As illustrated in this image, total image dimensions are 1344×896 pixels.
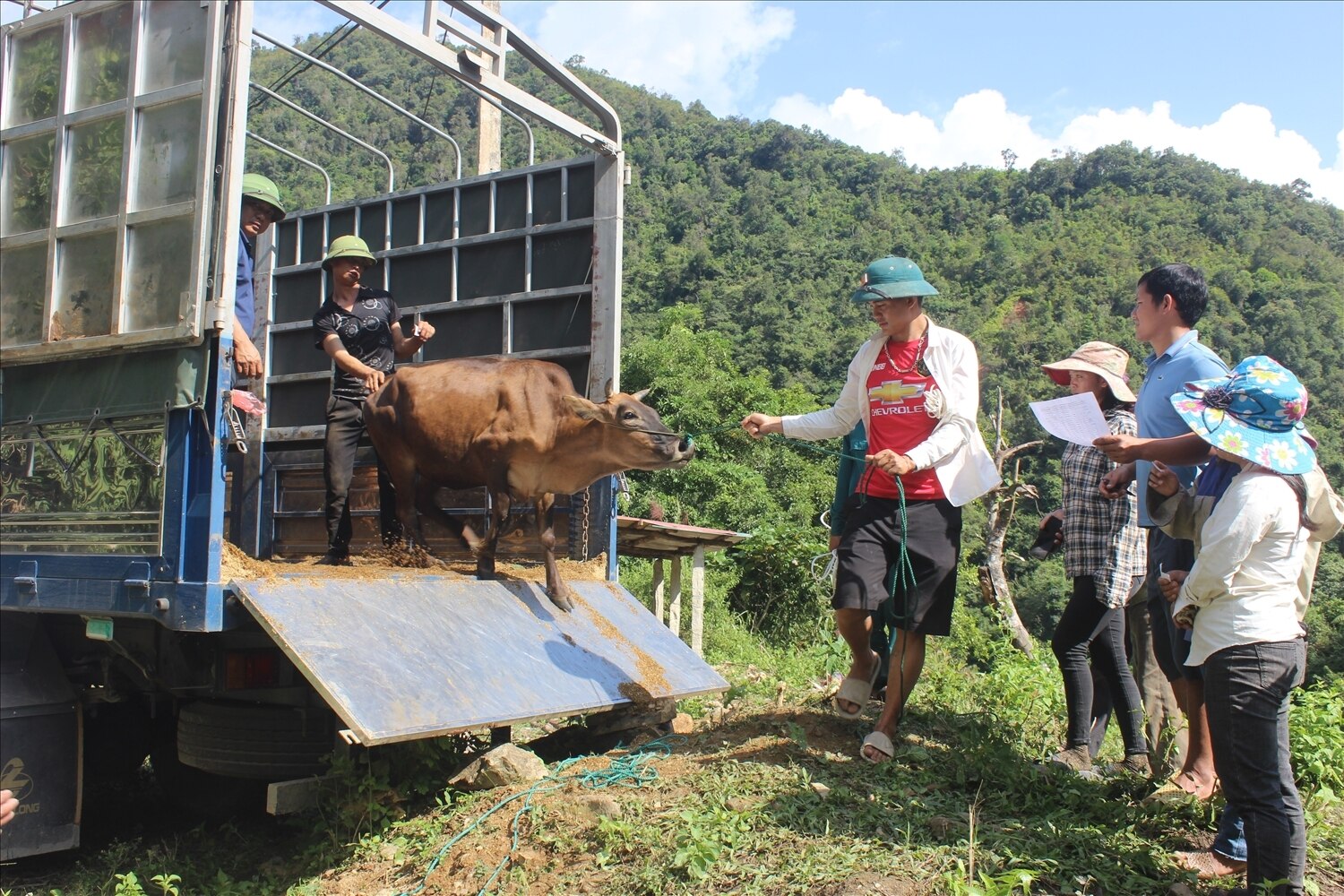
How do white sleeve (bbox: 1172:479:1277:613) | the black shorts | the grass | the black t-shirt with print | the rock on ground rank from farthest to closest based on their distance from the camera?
the black t-shirt with print → the rock on ground → the black shorts → the grass → white sleeve (bbox: 1172:479:1277:613)

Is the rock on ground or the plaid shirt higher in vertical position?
the plaid shirt

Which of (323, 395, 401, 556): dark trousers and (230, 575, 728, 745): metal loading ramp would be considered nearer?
(230, 575, 728, 745): metal loading ramp

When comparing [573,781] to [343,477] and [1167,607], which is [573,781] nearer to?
[343,477]

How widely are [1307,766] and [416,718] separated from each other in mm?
3145

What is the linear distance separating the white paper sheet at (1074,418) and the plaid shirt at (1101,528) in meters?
0.62

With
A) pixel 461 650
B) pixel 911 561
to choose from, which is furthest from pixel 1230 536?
pixel 461 650

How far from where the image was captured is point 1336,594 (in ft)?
95.1

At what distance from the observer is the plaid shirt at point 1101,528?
425 centimetres

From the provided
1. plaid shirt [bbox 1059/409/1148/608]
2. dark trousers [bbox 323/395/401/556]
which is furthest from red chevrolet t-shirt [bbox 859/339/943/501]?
dark trousers [bbox 323/395/401/556]

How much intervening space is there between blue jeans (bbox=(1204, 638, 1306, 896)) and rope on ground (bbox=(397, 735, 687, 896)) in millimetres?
2074

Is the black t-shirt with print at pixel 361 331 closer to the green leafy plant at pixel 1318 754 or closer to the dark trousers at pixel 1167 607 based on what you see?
the dark trousers at pixel 1167 607

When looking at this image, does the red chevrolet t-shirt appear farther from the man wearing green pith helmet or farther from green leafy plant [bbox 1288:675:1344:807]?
green leafy plant [bbox 1288:675:1344:807]

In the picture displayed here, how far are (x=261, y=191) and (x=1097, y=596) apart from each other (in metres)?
4.32

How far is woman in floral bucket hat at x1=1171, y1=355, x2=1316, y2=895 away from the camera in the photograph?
9.78 feet
